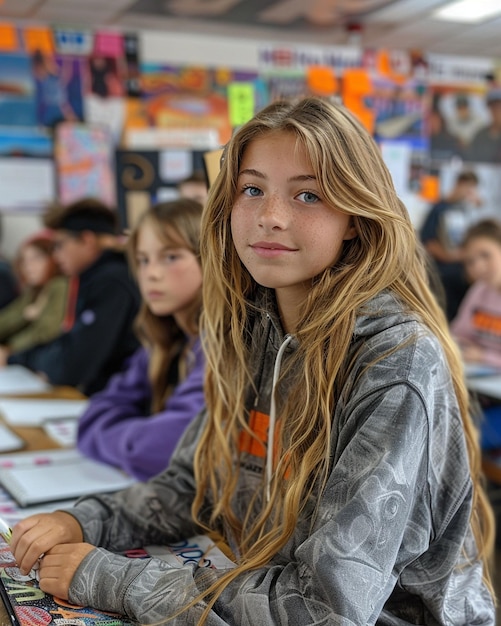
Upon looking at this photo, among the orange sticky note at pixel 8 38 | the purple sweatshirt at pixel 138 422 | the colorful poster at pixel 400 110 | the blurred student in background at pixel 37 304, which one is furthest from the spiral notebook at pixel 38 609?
the colorful poster at pixel 400 110

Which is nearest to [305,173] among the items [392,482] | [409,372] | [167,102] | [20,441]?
[409,372]

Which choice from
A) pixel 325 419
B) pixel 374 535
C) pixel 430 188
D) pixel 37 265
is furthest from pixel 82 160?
pixel 374 535

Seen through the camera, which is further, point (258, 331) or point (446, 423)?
point (258, 331)

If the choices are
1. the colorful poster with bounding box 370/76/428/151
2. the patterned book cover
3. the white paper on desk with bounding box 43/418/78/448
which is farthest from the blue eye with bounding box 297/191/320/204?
the colorful poster with bounding box 370/76/428/151

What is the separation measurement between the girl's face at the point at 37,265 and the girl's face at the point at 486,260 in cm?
192

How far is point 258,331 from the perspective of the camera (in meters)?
0.98

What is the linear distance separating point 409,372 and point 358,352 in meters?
0.07

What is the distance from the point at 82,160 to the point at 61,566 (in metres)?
3.58

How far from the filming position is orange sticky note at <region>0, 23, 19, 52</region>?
3973 mm

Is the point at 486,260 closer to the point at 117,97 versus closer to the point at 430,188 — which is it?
the point at 430,188

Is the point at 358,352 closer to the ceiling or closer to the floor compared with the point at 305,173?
closer to the floor

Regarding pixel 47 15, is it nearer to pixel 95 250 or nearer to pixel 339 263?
pixel 95 250

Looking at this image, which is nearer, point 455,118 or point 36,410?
point 36,410

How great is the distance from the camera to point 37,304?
3211mm
